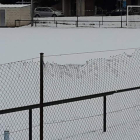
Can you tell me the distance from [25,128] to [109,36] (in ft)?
88.6

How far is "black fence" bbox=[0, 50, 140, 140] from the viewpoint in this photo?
1010 centimetres

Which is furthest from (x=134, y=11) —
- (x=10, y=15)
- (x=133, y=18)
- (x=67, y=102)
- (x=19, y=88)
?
(x=67, y=102)

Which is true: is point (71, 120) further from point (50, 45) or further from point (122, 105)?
point (50, 45)

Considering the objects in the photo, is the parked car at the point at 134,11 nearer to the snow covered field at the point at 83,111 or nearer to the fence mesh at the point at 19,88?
the snow covered field at the point at 83,111

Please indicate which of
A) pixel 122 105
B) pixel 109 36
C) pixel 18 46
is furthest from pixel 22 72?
pixel 109 36

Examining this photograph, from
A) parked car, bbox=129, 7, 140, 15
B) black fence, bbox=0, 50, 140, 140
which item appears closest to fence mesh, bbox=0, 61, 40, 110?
black fence, bbox=0, 50, 140, 140

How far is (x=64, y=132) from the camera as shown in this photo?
35.1 ft

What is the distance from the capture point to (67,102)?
8633 millimetres

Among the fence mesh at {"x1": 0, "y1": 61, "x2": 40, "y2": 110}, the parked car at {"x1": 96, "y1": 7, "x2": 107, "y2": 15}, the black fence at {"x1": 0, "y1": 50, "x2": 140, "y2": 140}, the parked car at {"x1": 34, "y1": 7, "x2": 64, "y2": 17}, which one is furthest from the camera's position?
the parked car at {"x1": 96, "y1": 7, "x2": 107, "y2": 15}

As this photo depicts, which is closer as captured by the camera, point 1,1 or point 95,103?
point 95,103

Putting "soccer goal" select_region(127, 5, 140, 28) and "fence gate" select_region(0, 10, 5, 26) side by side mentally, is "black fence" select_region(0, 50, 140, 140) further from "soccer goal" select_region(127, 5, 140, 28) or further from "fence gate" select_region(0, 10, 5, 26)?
"fence gate" select_region(0, 10, 5, 26)

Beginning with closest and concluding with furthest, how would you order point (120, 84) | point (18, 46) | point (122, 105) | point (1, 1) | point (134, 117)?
point (134, 117), point (122, 105), point (120, 84), point (18, 46), point (1, 1)

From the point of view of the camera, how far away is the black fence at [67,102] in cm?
1010

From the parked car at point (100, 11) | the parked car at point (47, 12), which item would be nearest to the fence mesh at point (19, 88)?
the parked car at point (47, 12)
